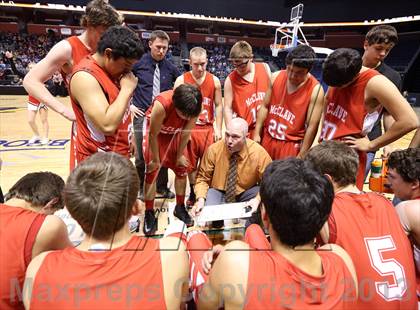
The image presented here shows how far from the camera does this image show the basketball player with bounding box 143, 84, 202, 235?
6.60ft

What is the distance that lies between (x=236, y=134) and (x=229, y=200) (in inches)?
20.7

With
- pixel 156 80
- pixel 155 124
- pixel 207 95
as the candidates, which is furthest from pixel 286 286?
pixel 156 80

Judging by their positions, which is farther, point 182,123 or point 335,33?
point 335,33

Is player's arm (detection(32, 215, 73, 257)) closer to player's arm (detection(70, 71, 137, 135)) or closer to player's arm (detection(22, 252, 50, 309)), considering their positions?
player's arm (detection(22, 252, 50, 309))

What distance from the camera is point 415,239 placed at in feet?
4.12

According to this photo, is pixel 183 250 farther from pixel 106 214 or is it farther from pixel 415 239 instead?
pixel 415 239

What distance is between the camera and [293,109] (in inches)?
89.8

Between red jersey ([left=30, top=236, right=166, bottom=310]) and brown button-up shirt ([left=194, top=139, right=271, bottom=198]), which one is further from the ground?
red jersey ([left=30, top=236, right=166, bottom=310])

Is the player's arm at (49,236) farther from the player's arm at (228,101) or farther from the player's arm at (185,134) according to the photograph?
the player's arm at (228,101)

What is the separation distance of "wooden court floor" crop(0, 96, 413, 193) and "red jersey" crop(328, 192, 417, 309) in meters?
2.30

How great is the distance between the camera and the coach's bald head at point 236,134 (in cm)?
225

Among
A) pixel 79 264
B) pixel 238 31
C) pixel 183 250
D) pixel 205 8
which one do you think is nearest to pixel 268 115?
pixel 183 250

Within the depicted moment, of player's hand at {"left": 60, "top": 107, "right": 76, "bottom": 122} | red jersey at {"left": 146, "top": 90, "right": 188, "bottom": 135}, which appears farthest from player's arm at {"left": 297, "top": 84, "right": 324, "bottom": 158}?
player's hand at {"left": 60, "top": 107, "right": 76, "bottom": 122}

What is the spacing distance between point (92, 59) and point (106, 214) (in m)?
0.96
